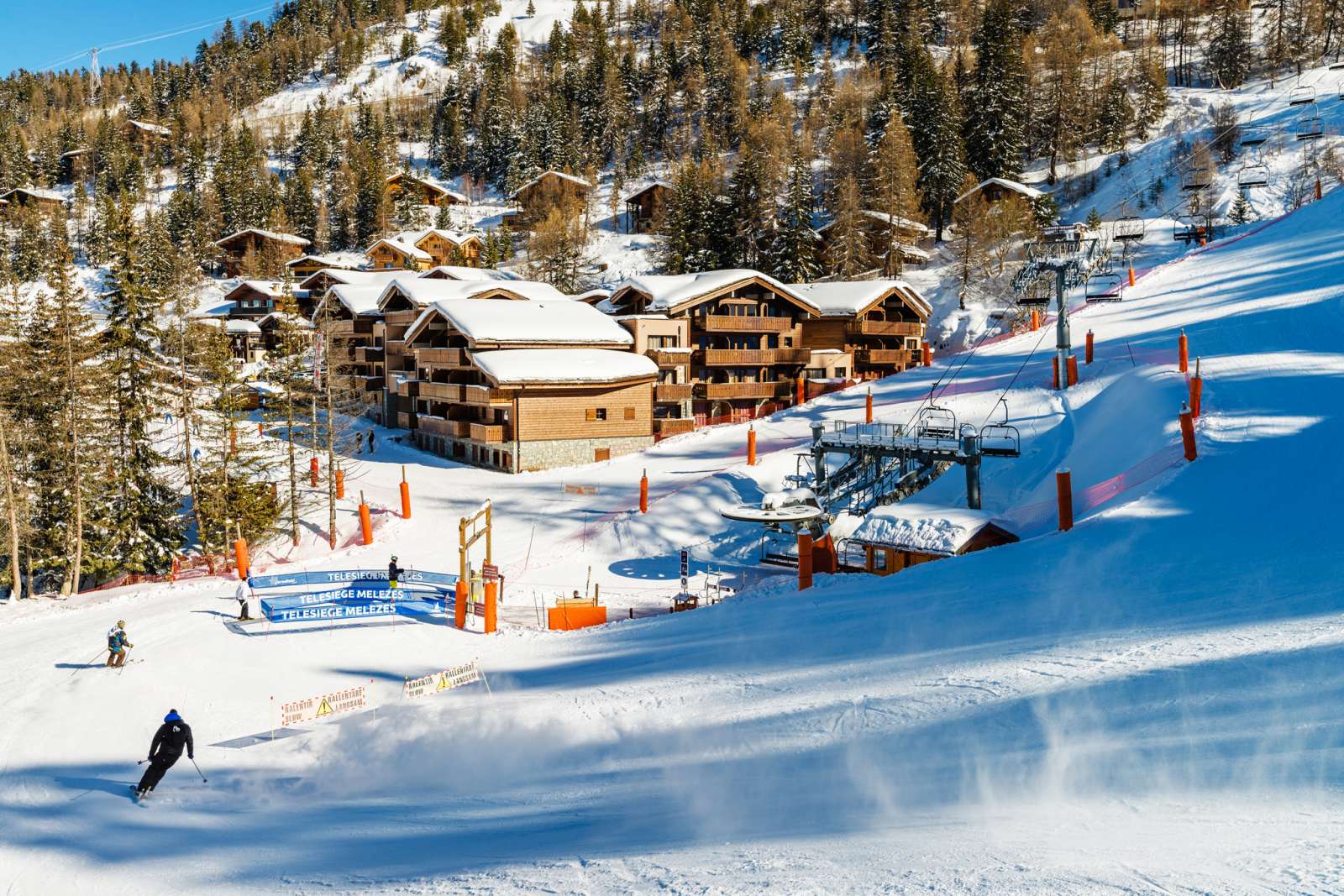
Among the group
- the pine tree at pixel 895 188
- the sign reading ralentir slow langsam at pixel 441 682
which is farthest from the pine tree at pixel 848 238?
the sign reading ralentir slow langsam at pixel 441 682

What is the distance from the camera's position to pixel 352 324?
5766 cm

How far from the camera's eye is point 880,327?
172 ft

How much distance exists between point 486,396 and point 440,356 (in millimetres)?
5687

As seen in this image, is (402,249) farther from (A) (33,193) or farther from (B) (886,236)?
(A) (33,193)

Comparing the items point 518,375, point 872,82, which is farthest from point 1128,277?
point 872,82

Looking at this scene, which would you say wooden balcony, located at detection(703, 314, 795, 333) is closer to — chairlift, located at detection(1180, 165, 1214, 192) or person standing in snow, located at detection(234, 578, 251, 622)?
person standing in snow, located at detection(234, 578, 251, 622)

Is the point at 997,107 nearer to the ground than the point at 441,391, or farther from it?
farther from it

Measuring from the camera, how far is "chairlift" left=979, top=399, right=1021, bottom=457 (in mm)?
23984

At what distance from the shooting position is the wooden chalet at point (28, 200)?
104688mm

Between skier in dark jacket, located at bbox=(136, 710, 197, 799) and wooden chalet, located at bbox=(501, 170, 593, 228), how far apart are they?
267 feet

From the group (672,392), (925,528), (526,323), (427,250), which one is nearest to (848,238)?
(672,392)

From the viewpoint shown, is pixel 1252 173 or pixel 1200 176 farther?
pixel 1200 176

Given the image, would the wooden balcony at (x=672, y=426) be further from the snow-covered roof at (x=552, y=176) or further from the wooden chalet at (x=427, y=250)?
the snow-covered roof at (x=552, y=176)

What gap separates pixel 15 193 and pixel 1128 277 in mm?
118548
